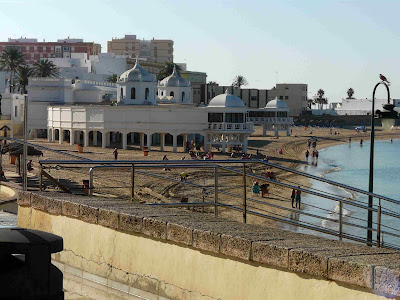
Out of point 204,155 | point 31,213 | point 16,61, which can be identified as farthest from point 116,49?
point 31,213

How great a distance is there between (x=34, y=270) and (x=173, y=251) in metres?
2.18

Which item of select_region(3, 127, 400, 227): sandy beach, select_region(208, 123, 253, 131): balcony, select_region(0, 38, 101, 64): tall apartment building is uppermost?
select_region(0, 38, 101, 64): tall apartment building

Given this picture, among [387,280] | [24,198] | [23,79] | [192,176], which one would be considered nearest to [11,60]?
[23,79]

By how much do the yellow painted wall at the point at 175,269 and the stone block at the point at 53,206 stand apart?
2.8 inches

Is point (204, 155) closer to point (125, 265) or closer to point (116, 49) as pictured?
point (125, 265)

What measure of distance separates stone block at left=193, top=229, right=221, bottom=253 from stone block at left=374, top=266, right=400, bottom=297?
5.37ft

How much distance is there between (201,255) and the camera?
6570 millimetres

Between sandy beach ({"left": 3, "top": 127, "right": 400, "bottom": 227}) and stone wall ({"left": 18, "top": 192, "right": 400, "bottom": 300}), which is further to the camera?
sandy beach ({"left": 3, "top": 127, "right": 400, "bottom": 227})

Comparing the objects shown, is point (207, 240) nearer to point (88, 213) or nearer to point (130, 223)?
point (130, 223)

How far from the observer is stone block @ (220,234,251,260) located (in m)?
6.14

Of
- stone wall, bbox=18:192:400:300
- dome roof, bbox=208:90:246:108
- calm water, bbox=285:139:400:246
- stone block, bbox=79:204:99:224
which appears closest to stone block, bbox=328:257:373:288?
A: stone wall, bbox=18:192:400:300

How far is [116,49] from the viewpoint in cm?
19350

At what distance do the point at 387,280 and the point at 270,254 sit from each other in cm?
113

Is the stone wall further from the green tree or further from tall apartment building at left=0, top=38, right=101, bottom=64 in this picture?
tall apartment building at left=0, top=38, right=101, bottom=64
